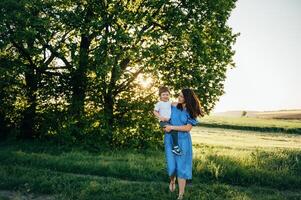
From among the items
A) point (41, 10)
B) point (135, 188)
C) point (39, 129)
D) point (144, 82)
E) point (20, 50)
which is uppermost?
point (41, 10)

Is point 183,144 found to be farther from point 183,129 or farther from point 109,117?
point 109,117

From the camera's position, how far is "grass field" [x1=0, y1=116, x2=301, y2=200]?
40.2 feet

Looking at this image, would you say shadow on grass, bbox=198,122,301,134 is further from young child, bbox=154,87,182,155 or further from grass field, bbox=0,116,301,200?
young child, bbox=154,87,182,155

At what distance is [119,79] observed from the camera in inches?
877

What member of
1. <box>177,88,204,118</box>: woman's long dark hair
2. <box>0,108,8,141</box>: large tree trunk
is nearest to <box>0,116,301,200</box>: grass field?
<box>177,88,204,118</box>: woman's long dark hair

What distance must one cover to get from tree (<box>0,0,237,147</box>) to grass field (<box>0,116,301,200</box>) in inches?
161

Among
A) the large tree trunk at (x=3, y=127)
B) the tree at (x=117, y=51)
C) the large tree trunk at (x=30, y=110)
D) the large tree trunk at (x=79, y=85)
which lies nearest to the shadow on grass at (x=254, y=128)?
the tree at (x=117, y=51)

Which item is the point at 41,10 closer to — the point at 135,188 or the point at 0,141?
the point at 0,141

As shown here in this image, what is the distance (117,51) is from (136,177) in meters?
7.73

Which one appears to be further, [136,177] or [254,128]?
[254,128]

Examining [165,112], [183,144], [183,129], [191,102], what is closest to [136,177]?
[183,144]

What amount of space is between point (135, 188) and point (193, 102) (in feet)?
11.2

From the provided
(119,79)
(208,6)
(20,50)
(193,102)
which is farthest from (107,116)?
(193,102)

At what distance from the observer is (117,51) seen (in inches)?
808
